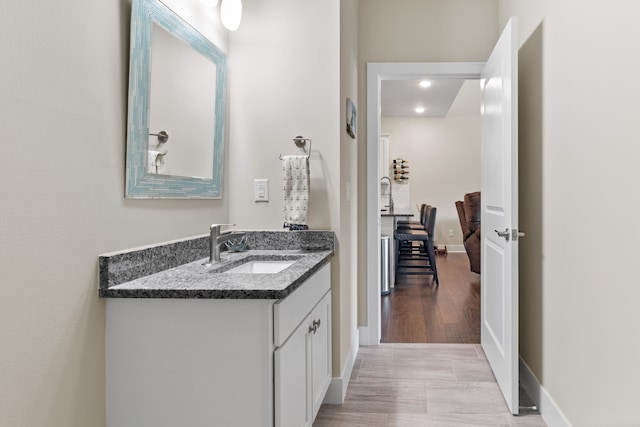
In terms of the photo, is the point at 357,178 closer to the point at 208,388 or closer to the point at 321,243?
the point at 321,243

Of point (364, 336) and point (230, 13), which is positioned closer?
point (230, 13)

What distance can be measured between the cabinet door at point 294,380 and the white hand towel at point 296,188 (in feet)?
2.02

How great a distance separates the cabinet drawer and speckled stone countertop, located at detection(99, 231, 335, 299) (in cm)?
5

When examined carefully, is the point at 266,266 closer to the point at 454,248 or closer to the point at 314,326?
the point at 314,326

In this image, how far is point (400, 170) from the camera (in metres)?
9.12

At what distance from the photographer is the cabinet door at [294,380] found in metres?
1.40

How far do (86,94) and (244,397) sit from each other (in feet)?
3.16

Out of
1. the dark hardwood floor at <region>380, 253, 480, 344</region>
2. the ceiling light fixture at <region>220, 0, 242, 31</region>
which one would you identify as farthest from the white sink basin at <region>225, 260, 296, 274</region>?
the dark hardwood floor at <region>380, 253, 480, 344</region>

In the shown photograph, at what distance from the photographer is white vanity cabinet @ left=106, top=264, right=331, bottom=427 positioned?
1.37m

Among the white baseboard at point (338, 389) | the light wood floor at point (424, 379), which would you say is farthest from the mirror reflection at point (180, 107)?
the light wood floor at point (424, 379)

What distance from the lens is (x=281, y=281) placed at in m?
1.47

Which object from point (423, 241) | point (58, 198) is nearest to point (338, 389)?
point (58, 198)

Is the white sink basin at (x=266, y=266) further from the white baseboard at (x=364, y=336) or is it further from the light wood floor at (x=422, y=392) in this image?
the white baseboard at (x=364, y=336)

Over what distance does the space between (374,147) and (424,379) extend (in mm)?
1574
